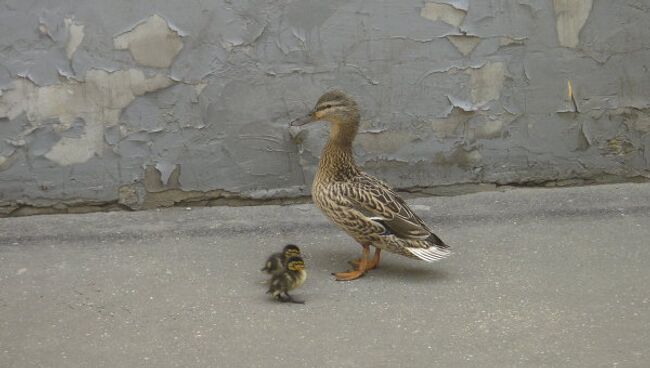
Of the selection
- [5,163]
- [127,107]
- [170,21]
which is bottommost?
[5,163]

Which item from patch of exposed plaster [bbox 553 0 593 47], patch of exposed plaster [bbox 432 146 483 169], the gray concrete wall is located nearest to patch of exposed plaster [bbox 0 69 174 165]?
the gray concrete wall

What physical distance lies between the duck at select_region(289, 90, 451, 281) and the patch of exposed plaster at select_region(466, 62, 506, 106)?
98 cm

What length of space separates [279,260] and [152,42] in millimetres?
1521

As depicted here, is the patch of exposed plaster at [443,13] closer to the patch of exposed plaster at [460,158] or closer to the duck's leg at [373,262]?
the patch of exposed plaster at [460,158]

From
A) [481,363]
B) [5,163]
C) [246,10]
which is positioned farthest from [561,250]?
[5,163]

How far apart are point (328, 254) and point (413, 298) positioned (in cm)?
73

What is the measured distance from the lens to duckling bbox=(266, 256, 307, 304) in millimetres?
4688

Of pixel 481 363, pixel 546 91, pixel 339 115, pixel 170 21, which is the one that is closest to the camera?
pixel 481 363

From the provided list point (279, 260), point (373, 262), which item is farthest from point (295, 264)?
point (373, 262)

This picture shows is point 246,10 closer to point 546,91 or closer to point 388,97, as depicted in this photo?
point 388,97

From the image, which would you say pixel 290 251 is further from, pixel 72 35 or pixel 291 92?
pixel 72 35

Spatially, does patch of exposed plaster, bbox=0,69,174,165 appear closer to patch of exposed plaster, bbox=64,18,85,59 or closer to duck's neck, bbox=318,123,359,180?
patch of exposed plaster, bbox=64,18,85,59

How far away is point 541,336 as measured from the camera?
4359 mm

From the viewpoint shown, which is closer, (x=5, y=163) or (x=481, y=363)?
(x=481, y=363)
